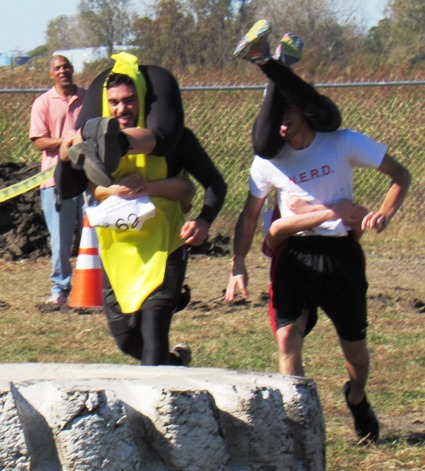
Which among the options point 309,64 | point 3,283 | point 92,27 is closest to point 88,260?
point 3,283

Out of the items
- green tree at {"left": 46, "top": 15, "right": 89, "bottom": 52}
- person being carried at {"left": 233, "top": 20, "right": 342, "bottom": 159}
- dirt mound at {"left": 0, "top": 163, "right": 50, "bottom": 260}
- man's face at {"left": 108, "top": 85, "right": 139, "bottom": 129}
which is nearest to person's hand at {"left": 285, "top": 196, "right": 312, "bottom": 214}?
person being carried at {"left": 233, "top": 20, "right": 342, "bottom": 159}

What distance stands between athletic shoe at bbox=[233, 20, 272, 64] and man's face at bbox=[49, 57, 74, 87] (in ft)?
16.6

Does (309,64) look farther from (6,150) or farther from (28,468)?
(28,468)

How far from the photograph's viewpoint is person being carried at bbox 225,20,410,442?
5.04 meters

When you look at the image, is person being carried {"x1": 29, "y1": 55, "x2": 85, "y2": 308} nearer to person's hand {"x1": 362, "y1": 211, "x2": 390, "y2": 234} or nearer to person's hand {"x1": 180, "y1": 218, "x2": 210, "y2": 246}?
person's hand {"x1": 180, "y1": 218, "x2": 210, "y2": 246}

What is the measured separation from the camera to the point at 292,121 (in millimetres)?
4965

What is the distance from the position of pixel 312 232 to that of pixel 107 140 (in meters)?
1.21

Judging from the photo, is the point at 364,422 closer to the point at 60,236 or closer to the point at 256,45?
the point at 256,45

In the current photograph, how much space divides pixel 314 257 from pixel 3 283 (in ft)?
20.9

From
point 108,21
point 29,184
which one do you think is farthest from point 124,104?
point 108,21

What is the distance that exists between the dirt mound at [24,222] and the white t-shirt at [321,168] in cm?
739

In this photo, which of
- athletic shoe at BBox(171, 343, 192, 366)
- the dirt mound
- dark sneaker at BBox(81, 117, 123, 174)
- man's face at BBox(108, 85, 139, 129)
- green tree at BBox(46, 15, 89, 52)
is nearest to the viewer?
dark sneaker at BBox(81, 117, 123, 174)

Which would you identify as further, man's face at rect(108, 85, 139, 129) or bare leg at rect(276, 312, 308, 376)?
bare leg at rect(276, 312, 308, 376)

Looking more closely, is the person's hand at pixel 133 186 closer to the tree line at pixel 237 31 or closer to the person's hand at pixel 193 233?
the person's hand at pixel 193 233
